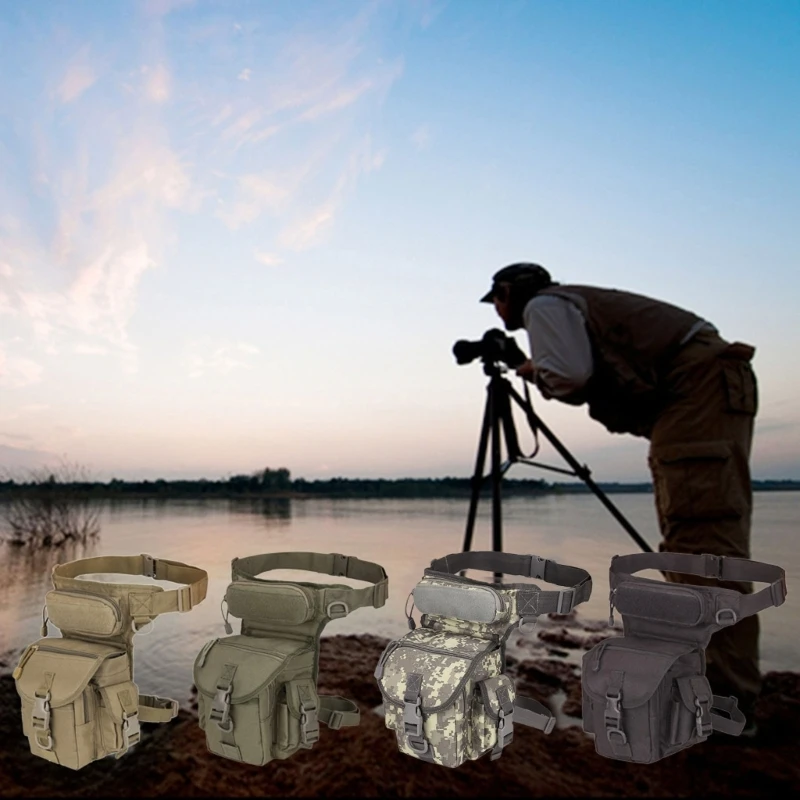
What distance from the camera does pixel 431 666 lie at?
2.21 meters

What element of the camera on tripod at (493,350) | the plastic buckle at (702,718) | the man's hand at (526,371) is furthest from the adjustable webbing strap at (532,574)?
the camera on tripod at (493,350)

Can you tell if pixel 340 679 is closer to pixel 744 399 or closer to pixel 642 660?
pixel 642 660

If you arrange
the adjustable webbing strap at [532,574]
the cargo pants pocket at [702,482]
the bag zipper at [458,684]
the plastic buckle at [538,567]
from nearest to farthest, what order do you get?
the bag zipper at [458,684], the adjustable webbing strap at [532,574], the cargo pants pocket at [702,482], the plastic buckle at [538,567]

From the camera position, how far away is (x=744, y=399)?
279cm

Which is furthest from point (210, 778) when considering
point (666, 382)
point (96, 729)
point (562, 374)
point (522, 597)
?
point (666, 382)

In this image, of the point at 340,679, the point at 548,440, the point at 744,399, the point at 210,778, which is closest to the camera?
the point at 210,778

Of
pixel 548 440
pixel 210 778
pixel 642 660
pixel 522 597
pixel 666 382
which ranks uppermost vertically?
pixel 666 382

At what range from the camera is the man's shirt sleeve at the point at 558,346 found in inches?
116

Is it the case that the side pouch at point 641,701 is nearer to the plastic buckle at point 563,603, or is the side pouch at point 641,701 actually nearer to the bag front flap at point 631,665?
the bag front flap at point 631,665

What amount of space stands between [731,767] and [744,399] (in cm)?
140

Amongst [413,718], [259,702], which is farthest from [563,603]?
[259,702]

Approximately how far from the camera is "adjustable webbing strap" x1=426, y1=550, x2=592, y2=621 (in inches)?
92.4

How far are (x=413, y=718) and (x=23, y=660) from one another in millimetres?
1484

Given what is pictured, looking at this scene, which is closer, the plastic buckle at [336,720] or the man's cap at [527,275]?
the plastic buckle at [336,720]
